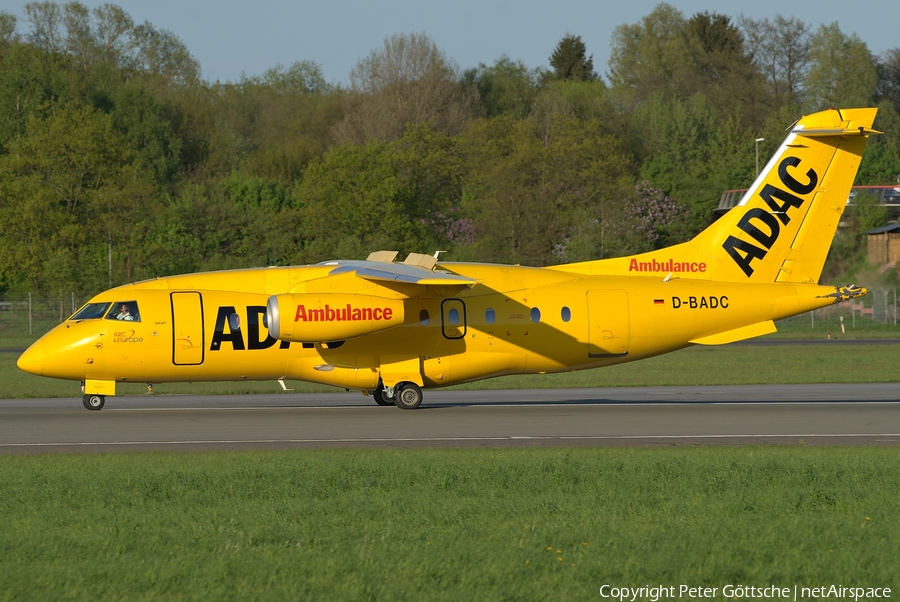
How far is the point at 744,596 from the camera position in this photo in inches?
319

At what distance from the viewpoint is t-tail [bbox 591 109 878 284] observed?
24.5 metres

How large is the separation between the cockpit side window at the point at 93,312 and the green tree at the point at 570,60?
10631 cm

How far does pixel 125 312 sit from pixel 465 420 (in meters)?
7.53

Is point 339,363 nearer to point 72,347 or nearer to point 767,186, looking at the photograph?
point 72,347

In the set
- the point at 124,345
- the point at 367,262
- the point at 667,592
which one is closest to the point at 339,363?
the point at 367,262

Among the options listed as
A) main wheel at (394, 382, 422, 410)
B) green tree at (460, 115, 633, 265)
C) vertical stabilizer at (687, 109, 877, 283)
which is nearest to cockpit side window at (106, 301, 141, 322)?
main wheel at (394, 382, 422, 410)

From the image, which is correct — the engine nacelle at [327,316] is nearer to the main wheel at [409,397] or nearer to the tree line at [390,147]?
the main wheel at [409,397]

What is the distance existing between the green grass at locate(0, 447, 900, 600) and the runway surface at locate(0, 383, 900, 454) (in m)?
2.63

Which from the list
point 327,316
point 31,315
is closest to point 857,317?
point 31,315

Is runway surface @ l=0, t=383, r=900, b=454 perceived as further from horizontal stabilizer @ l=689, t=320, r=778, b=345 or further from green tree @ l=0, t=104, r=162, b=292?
green tree @ l=0, t=104, r=162, b=292

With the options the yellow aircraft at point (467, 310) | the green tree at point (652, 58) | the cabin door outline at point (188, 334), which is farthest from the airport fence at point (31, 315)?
the green tree at point (652, 58)

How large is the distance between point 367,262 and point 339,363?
230cm

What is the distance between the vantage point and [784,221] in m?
24.7

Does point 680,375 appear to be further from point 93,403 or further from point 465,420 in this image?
point 93,403
